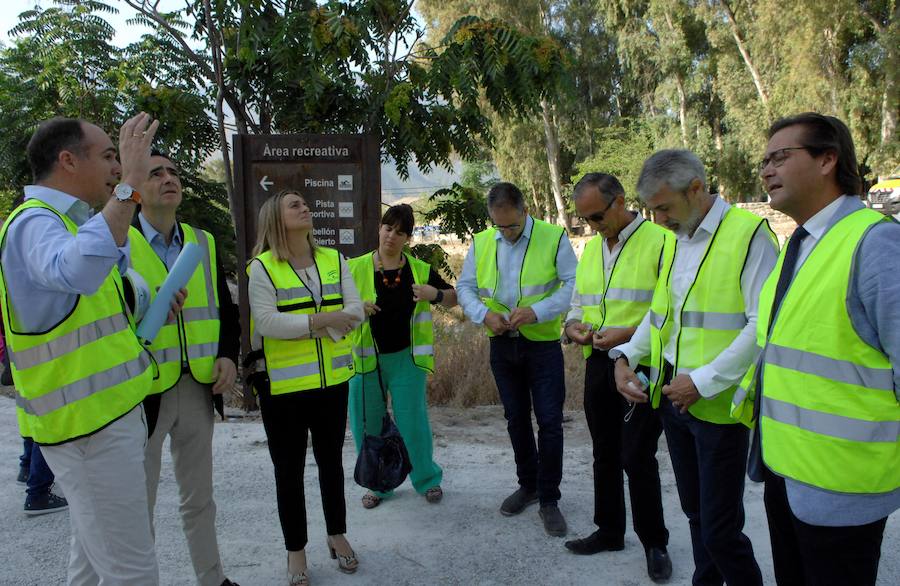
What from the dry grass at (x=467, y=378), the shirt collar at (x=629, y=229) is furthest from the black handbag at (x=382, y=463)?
the dry grass at (x=467, y=378)

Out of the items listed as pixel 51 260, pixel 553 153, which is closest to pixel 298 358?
pixel 51 260

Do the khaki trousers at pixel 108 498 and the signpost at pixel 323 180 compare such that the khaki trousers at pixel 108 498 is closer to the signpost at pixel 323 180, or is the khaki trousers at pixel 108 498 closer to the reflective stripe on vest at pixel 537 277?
the reflective stripe on vest at pixel 537 277

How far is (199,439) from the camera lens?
3049 mm

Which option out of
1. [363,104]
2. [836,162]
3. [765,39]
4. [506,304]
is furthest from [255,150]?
[765,39]

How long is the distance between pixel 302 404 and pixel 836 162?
8.31 feet

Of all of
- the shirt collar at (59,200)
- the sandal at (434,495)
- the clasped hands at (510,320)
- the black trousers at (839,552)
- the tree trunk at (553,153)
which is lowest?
the sandal at (434,495)

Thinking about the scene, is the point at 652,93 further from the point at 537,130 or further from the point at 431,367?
the point at 431,367

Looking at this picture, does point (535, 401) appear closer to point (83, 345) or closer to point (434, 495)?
point (434, 495)

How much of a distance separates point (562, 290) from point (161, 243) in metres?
2.33

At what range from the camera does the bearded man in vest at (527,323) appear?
13.1 ft

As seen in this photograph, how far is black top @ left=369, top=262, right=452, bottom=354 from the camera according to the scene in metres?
4.34

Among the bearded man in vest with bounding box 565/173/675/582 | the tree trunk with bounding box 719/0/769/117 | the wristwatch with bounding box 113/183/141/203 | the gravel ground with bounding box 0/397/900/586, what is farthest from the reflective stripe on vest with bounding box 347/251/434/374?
the tree trunk with bounding box 719/0/769/117

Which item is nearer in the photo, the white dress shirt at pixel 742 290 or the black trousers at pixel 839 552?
the black trousers at pixel 839 552

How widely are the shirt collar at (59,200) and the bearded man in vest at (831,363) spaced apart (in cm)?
233
